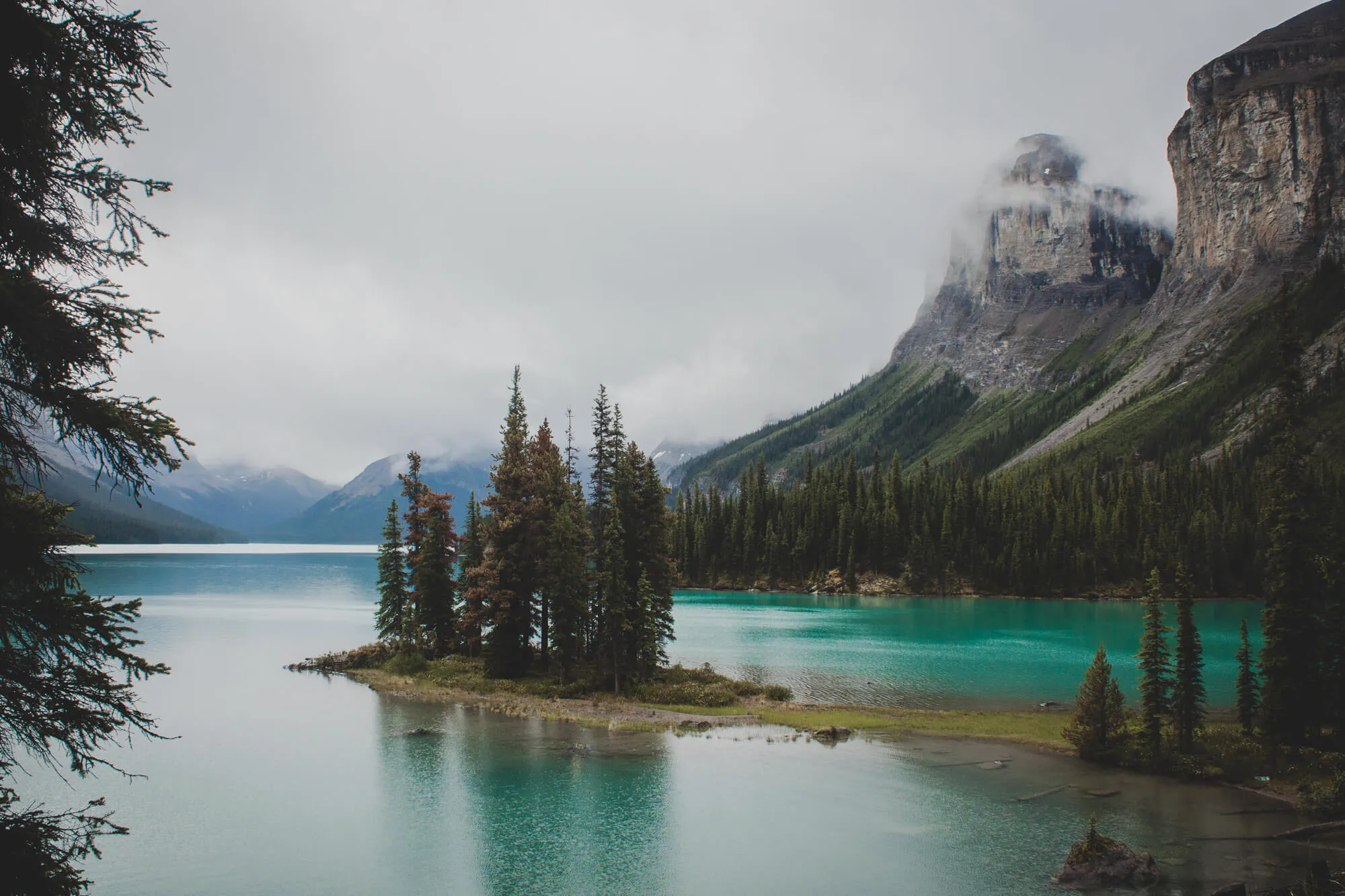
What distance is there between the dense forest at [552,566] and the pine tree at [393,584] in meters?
0.12

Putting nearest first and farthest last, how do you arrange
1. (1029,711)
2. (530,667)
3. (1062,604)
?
(1029,711) < (530,667) < (1062,604)

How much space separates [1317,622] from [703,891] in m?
30.3

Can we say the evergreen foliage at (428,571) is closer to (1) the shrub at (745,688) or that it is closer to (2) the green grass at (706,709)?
(2) the green grass at (706,709)

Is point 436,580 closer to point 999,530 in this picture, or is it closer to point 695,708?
point 695,708

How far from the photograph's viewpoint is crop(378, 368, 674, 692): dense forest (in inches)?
1976

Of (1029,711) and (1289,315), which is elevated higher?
(1289,315)

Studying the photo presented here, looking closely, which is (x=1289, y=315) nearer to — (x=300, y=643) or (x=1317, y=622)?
(x=1317, y=622)

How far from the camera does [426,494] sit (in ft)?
206

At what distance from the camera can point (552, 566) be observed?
49531mm

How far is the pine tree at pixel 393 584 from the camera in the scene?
62000 mm

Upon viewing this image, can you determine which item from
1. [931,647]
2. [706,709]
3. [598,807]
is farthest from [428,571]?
[931,647]

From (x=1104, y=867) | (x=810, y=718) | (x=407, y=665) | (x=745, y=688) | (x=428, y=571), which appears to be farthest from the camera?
(x=428, y=571)

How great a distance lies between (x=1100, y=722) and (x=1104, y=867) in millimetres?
14472

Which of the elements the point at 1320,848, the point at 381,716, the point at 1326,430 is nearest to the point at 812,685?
the point at 381,716
